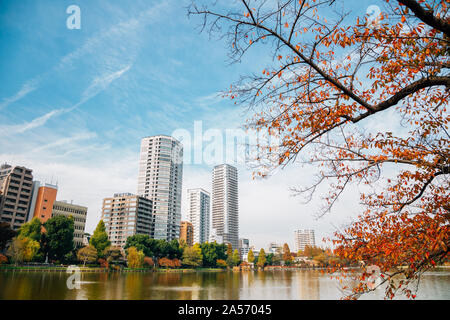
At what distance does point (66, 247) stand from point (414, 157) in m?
61.9

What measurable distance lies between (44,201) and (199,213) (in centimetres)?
11075

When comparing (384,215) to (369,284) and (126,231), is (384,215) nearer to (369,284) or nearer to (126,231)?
(369,284)

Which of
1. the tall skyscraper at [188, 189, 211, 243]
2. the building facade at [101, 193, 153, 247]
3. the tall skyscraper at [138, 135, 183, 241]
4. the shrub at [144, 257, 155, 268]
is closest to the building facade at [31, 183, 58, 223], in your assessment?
the building facade at [101, 193, 153, 247]

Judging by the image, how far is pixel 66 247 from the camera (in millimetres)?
53344

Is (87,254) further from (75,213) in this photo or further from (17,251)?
(75,213)

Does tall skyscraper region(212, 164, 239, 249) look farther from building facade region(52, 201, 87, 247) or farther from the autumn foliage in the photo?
building facade region(52, 201, 87, 247)

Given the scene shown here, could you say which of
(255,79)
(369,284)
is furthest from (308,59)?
(369,284)

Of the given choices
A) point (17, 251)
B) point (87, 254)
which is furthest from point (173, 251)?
point (17, 251)

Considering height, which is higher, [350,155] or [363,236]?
[350,155]

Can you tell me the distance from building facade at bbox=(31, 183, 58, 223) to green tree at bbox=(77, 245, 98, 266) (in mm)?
33110

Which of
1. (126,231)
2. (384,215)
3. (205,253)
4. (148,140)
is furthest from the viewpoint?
(148,140)

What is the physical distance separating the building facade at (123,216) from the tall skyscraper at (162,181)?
13.8 metres

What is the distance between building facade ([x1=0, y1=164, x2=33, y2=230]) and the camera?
2936 inches
